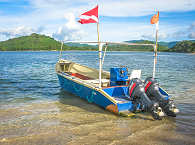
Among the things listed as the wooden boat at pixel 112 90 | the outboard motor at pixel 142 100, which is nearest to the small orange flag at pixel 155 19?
the wooden boat at pixel 112 90

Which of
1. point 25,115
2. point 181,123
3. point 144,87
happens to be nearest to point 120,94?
point 144,87

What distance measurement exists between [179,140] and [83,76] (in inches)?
333

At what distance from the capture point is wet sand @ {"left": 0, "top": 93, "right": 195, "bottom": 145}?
545cm

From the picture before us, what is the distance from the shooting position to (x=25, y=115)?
7699 millimetres

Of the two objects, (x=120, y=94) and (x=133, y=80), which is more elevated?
(x=133, y=80)

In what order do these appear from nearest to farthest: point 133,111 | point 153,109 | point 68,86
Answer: point 153,109 → point 133,111 → point 68,86

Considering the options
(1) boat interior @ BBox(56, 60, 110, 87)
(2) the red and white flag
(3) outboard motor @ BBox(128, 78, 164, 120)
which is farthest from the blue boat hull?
(2) the red and white flag

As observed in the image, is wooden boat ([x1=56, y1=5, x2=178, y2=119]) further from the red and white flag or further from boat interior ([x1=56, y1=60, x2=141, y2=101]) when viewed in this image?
boat interior ([x1=56, y1=60, x2=141, y2=101])

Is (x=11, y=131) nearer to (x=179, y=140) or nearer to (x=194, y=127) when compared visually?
(x=179, y=140)

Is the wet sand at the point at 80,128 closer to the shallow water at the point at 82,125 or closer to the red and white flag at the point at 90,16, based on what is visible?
the shallow water at the point at 82,125

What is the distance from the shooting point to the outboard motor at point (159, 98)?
22.8 ft

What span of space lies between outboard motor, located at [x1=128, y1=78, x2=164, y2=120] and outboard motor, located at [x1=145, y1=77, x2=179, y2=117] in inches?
20.8

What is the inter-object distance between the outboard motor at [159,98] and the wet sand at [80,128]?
1.28ft

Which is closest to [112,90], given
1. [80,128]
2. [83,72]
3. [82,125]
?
[82,125]
